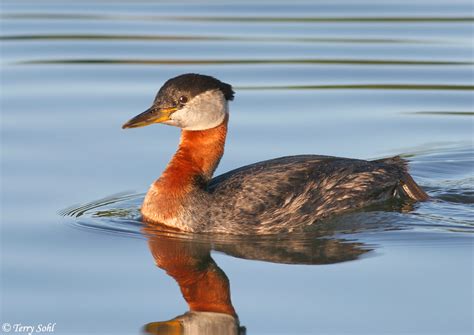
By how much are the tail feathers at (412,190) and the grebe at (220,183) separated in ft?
1.80

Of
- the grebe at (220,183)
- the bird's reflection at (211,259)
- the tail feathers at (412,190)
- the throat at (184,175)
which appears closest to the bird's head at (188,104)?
the grebe at (220,183)

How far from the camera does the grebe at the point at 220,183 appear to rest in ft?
41.6

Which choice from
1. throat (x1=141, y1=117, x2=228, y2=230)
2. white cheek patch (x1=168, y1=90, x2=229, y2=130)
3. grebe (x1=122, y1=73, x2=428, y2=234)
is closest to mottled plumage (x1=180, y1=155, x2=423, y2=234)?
grebe (x1=122, y1=73, x2=428, y2=234)

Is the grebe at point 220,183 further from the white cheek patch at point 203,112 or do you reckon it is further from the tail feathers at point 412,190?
the tail feathers at point 412,190

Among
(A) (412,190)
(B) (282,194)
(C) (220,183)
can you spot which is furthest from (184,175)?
(A) (412,190)

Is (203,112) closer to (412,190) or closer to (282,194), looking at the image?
(282,194)

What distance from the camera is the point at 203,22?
23594 mm

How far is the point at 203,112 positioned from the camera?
13016 mm

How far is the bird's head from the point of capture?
13.0 metres

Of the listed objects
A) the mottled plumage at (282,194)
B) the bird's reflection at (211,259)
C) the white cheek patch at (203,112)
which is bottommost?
the bird's reflection at (211,259)

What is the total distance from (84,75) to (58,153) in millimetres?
4623

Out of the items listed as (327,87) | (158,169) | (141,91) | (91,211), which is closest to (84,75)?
(141,91)

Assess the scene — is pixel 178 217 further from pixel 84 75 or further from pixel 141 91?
pixel 84 75

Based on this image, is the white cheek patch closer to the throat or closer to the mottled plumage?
the throat
